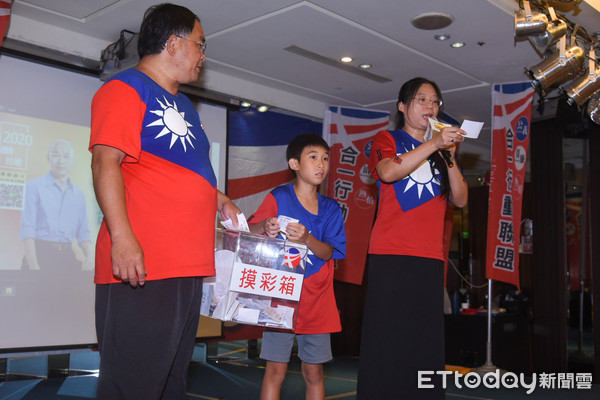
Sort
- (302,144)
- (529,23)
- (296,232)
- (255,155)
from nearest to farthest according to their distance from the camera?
1. (296,232)
2. (302,144)
3. (529,23)
4. (255,155)

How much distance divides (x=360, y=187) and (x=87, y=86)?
9.62 feet

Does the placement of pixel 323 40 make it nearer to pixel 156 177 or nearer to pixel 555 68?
pixel 555 68

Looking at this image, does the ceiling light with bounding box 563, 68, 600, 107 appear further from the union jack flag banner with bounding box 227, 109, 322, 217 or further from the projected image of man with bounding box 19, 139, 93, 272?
the projected image of man with bounding box 19, 139, 93, 272

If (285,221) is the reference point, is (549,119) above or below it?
above

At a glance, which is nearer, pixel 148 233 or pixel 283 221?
pixel 148 233

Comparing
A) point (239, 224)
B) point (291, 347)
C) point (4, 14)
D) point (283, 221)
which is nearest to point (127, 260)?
point (239, 224)

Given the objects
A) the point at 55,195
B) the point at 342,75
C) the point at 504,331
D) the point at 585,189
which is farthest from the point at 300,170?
the point at 585,189

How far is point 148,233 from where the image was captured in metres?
1.46

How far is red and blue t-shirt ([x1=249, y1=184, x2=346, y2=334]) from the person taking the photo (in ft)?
8.35

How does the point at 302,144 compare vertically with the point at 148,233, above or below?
above

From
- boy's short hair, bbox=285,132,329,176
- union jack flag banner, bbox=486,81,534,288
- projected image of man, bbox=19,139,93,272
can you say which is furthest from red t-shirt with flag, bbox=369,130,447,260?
projected image of man, bbox=19,139,93,272

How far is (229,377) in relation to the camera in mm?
4891

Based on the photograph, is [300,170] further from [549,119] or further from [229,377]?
[549,119]

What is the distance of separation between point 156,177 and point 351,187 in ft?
15.5
